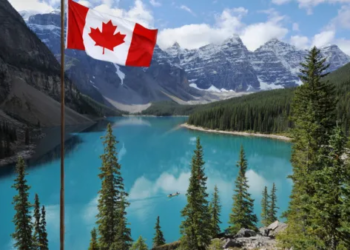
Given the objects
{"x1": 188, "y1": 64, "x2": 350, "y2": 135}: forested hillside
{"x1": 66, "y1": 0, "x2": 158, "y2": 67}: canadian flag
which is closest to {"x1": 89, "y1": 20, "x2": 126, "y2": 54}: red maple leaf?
{"x1": 66, "y1": 0, "x2": 158, "y2": 67}: canadian flag

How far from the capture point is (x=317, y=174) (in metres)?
12.0

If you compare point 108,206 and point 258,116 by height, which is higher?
point 258,116

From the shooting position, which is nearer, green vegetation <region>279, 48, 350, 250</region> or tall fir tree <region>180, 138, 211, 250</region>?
green vegetation <region>279, 48, 350, 250</region>

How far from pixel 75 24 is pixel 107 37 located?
1.07 metres

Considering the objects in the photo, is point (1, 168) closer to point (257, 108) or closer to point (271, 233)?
point (271, 233)

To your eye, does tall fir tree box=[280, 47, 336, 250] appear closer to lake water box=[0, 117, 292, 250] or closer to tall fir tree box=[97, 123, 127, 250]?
tall fir tree box=[97, 123, 127, 250]

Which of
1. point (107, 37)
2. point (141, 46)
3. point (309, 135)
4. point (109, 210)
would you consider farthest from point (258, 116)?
point (107, 37)

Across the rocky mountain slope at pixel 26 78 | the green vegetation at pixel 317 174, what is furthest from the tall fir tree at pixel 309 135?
the rocky mountain slope at pixel 26 78

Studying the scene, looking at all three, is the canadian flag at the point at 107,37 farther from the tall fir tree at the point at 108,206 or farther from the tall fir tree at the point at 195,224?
the tall fir tree at the point at 195,224

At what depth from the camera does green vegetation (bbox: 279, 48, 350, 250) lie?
10.4 metres

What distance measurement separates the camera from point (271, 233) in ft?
70.5

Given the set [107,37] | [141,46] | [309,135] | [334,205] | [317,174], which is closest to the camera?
[107,37]

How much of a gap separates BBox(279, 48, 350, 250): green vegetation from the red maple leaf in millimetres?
9512

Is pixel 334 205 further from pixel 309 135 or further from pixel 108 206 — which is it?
pixel 108 206
